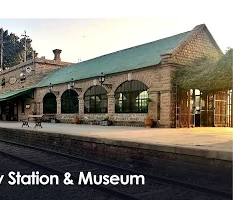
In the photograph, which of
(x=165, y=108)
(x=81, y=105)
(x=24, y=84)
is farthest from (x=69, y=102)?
(x=165, y=108)

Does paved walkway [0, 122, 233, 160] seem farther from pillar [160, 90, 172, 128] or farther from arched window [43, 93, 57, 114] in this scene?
arched window [43, 93, 57, 114]

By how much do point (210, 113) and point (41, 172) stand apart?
1201cm

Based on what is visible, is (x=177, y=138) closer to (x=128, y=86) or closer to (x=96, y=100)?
(x=128, y=86)

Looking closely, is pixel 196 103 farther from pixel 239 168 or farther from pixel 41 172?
pixel 239 168

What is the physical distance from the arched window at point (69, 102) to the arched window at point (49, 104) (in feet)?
4.79

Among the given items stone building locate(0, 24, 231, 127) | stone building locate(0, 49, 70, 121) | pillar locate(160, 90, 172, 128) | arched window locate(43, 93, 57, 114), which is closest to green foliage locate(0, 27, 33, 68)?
stone building locate(0, 49, 70, 121)

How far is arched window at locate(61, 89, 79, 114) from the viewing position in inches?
901

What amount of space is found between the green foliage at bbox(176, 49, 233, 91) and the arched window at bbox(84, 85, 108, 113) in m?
5.84

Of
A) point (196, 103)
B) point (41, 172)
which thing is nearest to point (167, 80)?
point (196, 103)

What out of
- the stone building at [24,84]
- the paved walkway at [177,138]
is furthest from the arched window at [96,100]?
the paved walkway at [177,138]

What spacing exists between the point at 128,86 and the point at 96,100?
339 centimetres

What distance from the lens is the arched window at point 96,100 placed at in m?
20.2

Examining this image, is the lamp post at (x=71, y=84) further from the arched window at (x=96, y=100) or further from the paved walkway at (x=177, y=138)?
the paved walkway at (x=177, y=138)

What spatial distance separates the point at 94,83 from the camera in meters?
20.7
